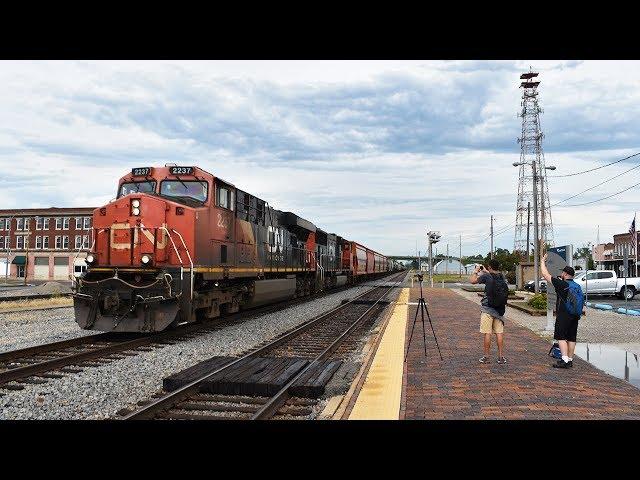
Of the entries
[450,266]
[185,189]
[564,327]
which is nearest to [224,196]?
[185,189]

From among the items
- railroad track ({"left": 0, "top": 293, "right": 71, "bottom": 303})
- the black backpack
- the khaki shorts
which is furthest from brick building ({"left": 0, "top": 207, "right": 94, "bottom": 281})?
the black backpack

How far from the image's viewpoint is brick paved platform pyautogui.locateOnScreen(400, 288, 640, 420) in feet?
19.3

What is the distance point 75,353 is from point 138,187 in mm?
4741

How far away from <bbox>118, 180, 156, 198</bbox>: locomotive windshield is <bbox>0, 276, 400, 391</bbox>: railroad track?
3.41m

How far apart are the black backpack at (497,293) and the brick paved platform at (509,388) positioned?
3.24 feet

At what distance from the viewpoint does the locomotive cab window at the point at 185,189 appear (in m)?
13.3

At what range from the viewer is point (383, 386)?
7156mm

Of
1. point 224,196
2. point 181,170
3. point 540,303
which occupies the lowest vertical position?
point 540,303

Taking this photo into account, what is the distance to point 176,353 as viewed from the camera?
33.3ft

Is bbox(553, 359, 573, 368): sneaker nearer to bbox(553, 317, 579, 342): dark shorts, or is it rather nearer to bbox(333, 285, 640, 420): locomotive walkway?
bbox(333, 285, 640, 420): locomotive walkway

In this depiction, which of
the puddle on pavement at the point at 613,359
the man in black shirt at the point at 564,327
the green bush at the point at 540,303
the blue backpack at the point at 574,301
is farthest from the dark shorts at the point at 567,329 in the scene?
the green bush at the point at 540,303

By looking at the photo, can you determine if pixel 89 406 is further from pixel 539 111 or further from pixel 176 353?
pixel 539 111

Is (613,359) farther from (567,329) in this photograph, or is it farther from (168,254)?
(168,254)
